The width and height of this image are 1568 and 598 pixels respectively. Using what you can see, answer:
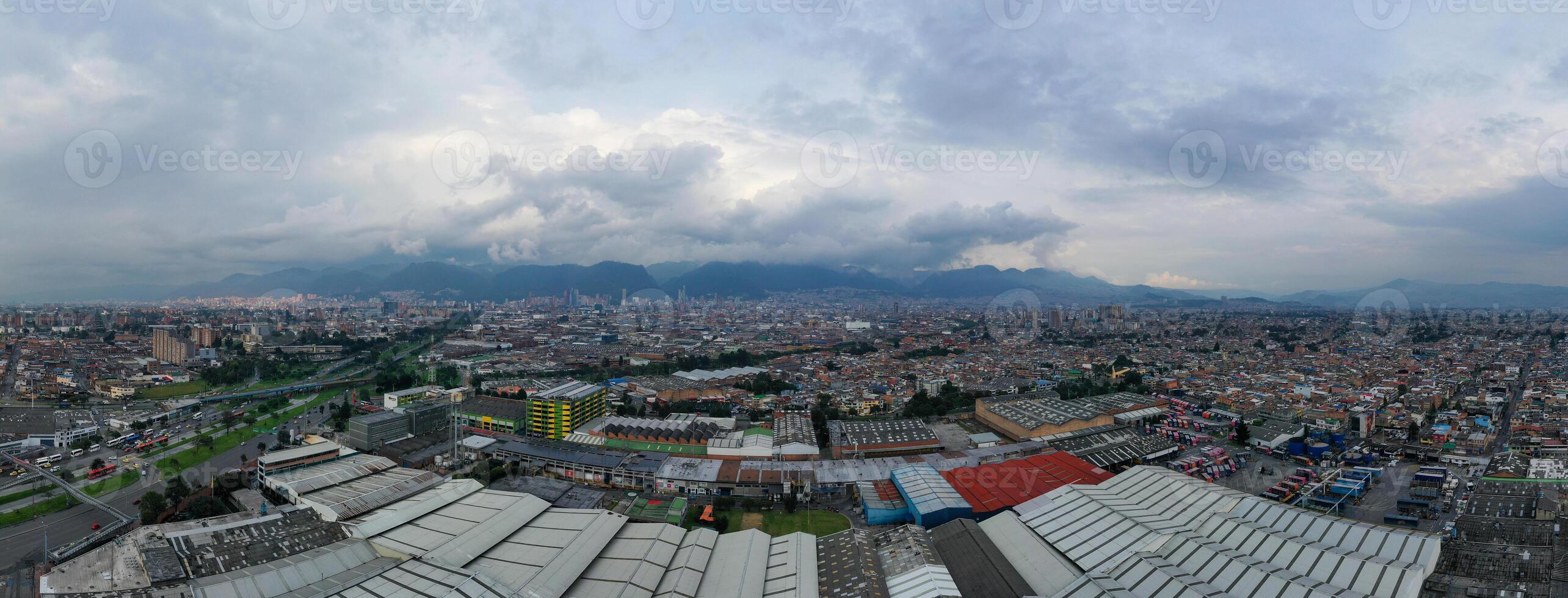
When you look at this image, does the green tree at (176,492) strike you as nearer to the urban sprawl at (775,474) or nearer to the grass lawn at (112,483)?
the urban sprawl at (775,474)

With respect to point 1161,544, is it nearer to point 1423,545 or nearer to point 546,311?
point 1423,545

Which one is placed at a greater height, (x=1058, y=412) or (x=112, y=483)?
(x=1058, y=412)

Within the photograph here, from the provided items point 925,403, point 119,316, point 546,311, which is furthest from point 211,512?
point 546,311

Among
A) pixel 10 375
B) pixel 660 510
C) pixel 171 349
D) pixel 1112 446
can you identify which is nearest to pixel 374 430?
pixel 660 510

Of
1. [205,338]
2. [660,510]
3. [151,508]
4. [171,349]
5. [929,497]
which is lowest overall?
[660,510]

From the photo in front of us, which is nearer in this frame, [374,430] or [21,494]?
[21,494]

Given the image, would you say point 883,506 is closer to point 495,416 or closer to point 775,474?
point 775,474

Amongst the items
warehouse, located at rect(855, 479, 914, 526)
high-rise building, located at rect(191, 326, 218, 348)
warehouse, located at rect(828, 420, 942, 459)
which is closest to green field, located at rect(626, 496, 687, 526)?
warehouse, located at rect(855, 479, 914, 526)
